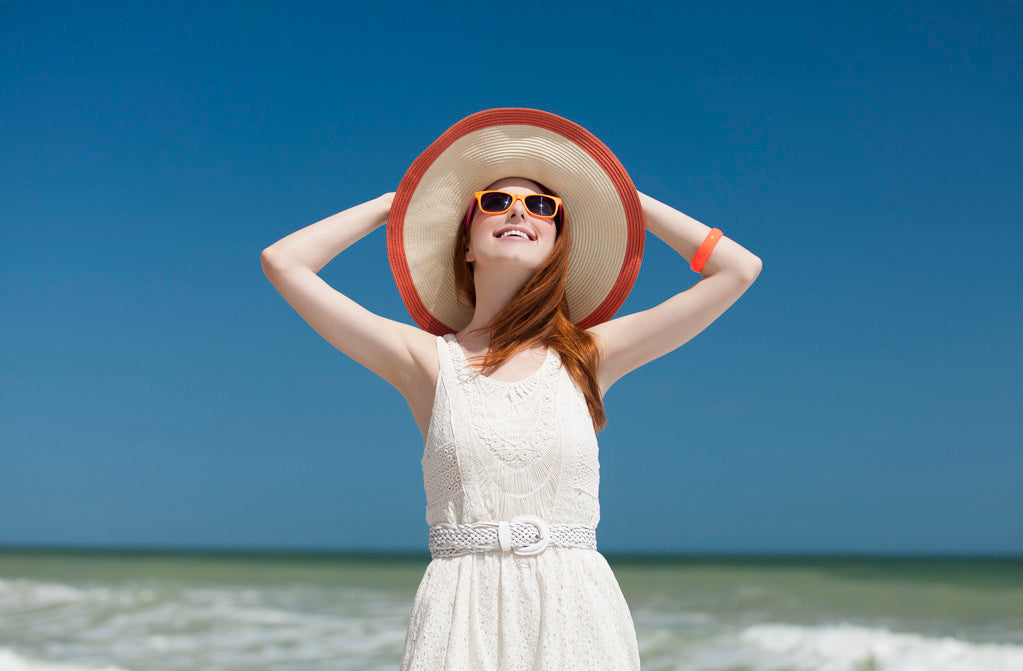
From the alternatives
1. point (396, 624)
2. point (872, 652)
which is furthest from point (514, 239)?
point (396, 624)

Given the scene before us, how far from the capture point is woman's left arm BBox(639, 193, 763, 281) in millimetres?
2967

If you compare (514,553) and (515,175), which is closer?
(514,553)

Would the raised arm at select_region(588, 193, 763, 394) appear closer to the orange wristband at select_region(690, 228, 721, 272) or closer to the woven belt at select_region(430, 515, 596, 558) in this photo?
the orange wristband at select_region(690, 228, 721, 272)

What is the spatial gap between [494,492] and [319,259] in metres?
0.93

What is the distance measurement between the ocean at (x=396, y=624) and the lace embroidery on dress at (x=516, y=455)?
773 cm

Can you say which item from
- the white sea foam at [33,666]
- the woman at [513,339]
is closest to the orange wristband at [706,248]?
the woman at [513,339]

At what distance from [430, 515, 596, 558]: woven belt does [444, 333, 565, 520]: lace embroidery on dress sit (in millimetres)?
42

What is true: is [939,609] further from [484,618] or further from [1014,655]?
[484,618]

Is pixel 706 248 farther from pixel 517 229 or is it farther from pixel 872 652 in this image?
pixel 872 652

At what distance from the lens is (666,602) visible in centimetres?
1597

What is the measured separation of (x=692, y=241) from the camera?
3020 mm

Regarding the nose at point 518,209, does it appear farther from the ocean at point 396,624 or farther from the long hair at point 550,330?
the ocean at point 396,624

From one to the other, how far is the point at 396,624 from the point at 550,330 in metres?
10.6

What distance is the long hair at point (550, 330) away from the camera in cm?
289
